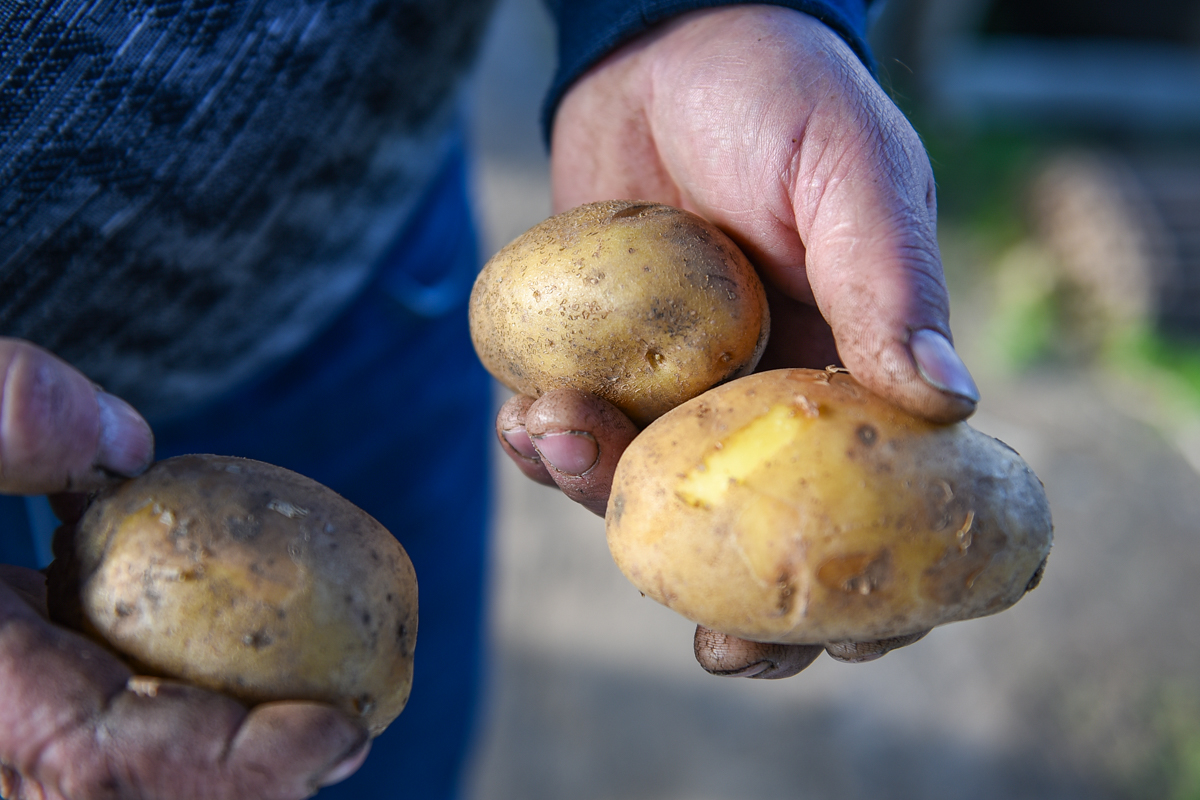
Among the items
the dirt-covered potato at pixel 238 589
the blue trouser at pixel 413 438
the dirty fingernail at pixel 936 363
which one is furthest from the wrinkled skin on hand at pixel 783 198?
the blue trouser at pixel 413 438

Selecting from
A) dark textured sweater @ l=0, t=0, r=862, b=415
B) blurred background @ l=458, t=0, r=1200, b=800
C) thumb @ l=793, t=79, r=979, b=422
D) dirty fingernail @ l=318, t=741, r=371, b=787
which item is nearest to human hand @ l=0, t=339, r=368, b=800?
Result: dirty fingernail @ l=318, t=741, r=371, b=787

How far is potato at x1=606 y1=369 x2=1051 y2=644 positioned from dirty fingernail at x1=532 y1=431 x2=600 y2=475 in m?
0.10

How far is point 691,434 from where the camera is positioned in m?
1.08

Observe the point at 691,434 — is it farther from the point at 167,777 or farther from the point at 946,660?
the point at 946,660

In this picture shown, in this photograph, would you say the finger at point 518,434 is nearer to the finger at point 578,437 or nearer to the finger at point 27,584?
the finger at point 578,437

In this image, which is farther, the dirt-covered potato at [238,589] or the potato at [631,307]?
the potato at [631,307]

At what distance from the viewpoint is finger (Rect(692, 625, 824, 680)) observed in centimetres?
114

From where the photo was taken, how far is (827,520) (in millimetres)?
988

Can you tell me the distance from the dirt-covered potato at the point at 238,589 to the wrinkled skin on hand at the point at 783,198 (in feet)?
1.01

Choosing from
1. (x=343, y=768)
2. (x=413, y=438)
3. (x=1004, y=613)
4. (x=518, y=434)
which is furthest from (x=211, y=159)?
(x=1004, y=613)

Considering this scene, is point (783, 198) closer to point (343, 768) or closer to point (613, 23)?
point (613, 23)

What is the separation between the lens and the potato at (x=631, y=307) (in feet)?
3.91

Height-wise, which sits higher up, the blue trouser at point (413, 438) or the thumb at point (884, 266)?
the thumb at point (884, 266)

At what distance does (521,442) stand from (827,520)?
1.53 ft
